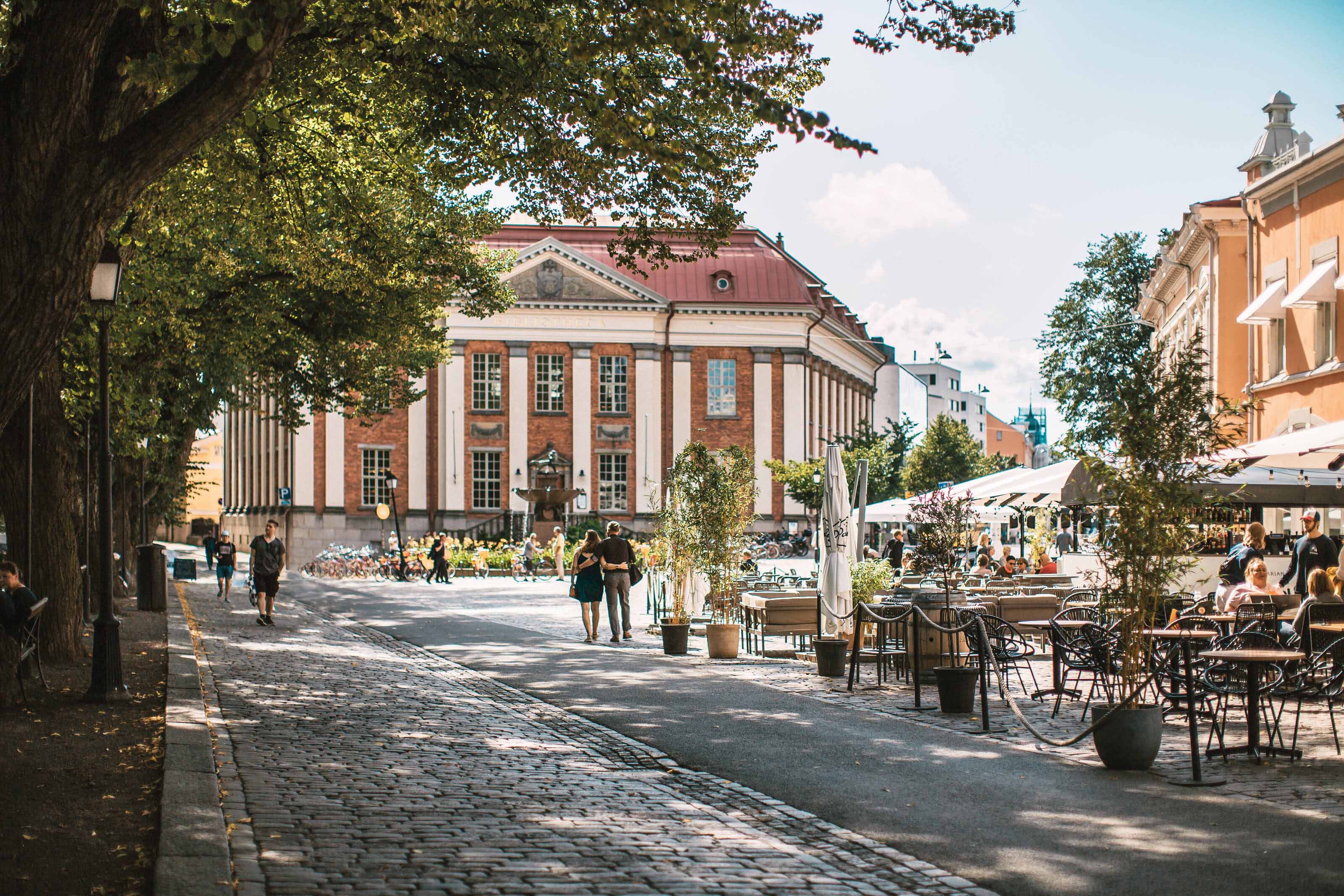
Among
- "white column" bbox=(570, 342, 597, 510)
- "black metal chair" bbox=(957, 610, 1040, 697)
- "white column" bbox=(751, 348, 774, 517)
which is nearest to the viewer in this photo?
"black metal chair" bbox=(957, 610, 1040, 697)

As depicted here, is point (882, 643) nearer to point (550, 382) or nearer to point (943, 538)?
point (943, 538)

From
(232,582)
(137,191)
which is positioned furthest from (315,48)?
(232,582)

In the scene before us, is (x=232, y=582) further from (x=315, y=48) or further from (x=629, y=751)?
(x=629, y=751)

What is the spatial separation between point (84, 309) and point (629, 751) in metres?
8.59

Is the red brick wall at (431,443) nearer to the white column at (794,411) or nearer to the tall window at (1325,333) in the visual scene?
the white column at (794,411)

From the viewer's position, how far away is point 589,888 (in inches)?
234

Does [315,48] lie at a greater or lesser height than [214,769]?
greater

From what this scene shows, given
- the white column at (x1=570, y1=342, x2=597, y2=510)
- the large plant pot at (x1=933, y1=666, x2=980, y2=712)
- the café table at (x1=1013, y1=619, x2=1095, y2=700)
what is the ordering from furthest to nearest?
the white column at (x1=570, y1=342, x2=597, y2=510)
the café table at (x1=1013, y1=619, x2=1095, y2=700)
the large plant pot at (x1=933, y1=666, x2=980, y2=712)

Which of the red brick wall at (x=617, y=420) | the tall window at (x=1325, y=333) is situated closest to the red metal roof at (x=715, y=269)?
the red brick wall at (x=617, y=420)

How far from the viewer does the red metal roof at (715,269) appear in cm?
6494

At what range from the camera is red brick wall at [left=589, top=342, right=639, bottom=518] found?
6347cm

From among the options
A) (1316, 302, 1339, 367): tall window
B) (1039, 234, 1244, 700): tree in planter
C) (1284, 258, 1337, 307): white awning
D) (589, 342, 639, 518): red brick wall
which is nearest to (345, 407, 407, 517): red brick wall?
(589, 342, 639, 518): red brick wall

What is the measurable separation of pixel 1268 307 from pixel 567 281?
39968 mm

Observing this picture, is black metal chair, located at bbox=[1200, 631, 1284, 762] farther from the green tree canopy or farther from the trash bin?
the trash bin
